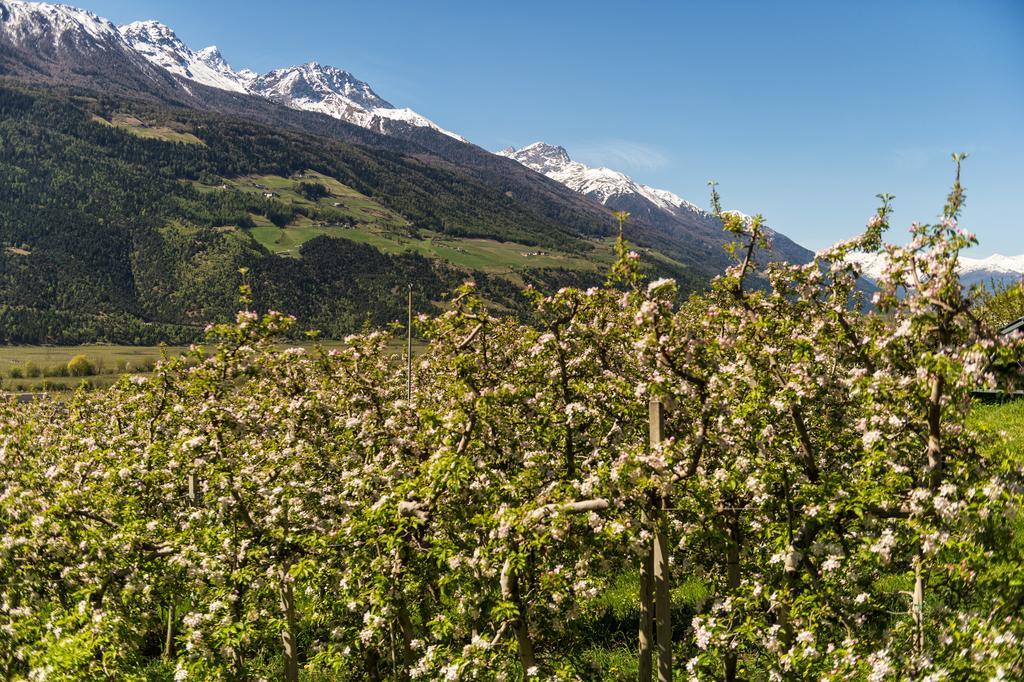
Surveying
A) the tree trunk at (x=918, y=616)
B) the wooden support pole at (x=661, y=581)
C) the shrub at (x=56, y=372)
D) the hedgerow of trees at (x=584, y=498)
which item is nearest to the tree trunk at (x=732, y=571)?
the hedgerow of trees at (x=584, y=498)

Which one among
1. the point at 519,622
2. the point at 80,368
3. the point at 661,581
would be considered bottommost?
the point at 80,368

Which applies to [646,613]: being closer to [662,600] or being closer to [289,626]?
[662,600]

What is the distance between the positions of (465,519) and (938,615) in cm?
577

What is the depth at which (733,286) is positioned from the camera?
8633 millimetres

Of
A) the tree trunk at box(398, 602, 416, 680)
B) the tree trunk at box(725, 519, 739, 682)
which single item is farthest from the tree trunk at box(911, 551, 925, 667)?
the tree trunk at box(398, 602, 416, 680)

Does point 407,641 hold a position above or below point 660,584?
below

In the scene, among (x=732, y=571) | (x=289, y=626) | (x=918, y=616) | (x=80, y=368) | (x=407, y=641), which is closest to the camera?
(x=918, y=616)

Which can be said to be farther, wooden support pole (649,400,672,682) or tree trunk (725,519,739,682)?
tree trunk (725,519,739,682)

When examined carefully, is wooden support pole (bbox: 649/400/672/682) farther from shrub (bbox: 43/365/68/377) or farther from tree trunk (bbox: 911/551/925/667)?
shrub (bbox: 43/365/68/377)

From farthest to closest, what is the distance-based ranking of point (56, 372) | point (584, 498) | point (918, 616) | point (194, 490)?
point (56, 372)
point (194, 490)
point (584, 498)
point (918, 616)

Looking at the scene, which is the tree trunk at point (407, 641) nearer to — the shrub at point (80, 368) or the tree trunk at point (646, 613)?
the tree trunk at point (646, 613)

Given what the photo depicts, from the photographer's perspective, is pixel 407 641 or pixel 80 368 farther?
pixel 80 368

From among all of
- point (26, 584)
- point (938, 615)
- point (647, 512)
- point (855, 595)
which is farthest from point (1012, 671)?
point (26, 584)

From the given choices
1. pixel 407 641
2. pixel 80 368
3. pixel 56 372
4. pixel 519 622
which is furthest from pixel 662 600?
pixel 56 372
